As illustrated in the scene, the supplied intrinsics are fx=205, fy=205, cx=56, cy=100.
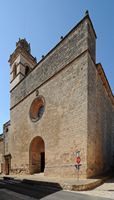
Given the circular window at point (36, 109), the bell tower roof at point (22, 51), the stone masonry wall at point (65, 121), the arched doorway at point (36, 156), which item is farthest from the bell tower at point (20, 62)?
the arched doorway at point (36, 156)

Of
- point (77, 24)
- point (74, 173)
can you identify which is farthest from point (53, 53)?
point (74, 173)

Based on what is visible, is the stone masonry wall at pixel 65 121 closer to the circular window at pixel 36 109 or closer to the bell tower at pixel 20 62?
the circular window at pixel 36 109

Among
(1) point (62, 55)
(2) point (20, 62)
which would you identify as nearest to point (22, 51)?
(2) point (20, 62)

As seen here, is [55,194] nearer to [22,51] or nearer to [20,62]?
[20,62]

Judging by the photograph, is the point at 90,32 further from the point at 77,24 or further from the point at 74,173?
the point at 74,173

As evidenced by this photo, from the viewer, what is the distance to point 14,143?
19.2 meters

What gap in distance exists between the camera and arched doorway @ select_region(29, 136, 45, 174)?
639 inches

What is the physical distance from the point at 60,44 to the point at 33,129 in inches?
264

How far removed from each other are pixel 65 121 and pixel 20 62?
36.7ft

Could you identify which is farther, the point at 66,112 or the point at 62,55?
the point at 62,55

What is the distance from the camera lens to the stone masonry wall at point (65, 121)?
1109 cm

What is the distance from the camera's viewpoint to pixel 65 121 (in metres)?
12.2

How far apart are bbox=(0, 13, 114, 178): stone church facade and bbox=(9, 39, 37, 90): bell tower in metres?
3.22

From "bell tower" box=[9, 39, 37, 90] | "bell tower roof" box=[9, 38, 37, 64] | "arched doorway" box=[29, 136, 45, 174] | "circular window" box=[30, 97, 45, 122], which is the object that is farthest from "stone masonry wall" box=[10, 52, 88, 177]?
"bell tower roof" box=[9, 38, 37, 64]
